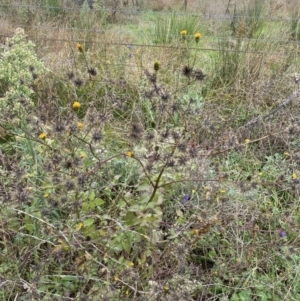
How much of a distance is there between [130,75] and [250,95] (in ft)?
2.89

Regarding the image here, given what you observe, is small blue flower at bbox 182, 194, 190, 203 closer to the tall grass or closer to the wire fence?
the wire fence

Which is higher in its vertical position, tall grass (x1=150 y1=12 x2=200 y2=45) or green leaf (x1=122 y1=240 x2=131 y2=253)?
tall grass (x1=150 y1=12 x2=200 y2=45)

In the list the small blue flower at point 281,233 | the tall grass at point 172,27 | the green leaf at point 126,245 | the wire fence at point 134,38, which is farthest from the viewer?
the tall grass at point 172,27

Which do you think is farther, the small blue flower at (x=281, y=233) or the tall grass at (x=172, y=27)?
the tall grass at (x=172, y=27)

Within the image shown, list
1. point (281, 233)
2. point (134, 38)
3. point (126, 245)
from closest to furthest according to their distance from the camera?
point (126, 245), point (281, 233), point (134, 38)

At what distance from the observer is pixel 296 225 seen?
1847 millimetres

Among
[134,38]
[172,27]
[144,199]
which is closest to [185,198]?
[144,199]

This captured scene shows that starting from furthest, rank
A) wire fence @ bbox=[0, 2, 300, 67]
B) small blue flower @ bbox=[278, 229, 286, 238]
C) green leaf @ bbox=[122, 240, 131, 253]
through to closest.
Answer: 1. wire fence @ bbox=[0, 2, 300, 67]
2. small blue flower @ bbox=[278, 229, 286, 238]
3. green leaf @ bbox=[122, 240, 131, 253]

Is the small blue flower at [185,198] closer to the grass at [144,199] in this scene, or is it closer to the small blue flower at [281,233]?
the grass at [144,199]

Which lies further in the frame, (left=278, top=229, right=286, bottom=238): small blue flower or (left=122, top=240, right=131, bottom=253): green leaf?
(left=278, top=229, right=286, bottom=238): small blue flower

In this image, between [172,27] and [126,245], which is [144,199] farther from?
[172,27]

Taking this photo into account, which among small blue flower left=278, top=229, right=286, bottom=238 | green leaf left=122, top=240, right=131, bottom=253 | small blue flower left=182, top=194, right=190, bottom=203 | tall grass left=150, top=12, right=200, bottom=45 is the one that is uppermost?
tall grass left=150, top=12, right=200, bottom=45

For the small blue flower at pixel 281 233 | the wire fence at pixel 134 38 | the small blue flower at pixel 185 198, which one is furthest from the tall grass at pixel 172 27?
the small blue flower at pixel 281 233

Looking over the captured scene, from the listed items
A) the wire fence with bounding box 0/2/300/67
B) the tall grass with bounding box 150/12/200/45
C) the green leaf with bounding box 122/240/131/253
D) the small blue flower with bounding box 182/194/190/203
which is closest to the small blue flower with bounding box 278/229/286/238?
the small blue flower with bounding box 182/194/190/203
